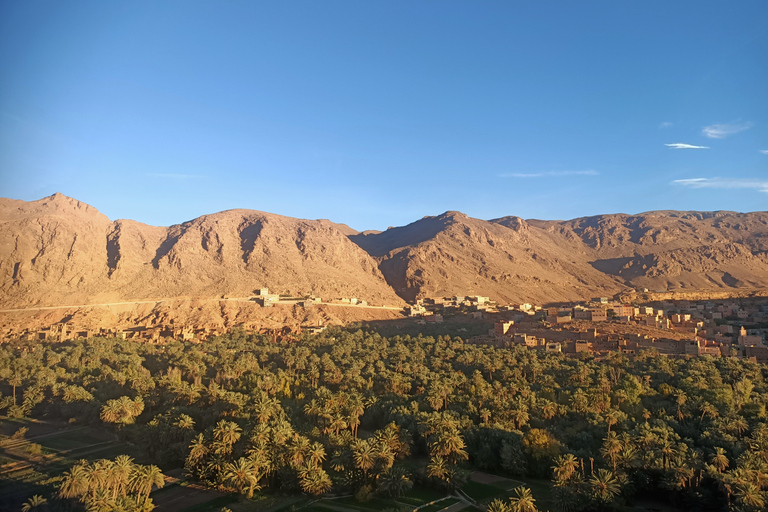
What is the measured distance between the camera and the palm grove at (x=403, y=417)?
82.6 feet

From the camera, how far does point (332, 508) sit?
25016 mm

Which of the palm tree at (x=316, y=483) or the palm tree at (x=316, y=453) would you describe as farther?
the palm tree at (x=316, y=453)

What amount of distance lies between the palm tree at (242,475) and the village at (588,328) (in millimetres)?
36526

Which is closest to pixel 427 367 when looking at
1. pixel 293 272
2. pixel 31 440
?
pixel 31 440

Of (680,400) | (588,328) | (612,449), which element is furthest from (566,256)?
(612,449)

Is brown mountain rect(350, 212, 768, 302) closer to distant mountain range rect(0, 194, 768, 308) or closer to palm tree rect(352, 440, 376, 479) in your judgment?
distant mountain range rect(0, 194, 768, 308)

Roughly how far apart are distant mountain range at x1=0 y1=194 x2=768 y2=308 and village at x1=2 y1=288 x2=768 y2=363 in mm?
8943

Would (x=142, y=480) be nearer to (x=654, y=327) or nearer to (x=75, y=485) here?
(x=75, y=485)

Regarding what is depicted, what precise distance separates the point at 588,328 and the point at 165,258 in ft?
212

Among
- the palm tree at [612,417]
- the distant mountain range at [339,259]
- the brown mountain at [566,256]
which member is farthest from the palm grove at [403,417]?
the brown mountain at [566,256]

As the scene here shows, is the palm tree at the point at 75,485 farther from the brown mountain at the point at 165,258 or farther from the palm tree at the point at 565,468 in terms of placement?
the brown mountain at the point at 165,258

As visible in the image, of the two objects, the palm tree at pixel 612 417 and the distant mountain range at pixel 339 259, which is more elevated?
the distant mountain range at pixel 339 259

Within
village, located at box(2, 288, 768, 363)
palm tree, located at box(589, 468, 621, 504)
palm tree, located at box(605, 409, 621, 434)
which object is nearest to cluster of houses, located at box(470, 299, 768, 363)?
village, located at box(2, 288, 768, 363)

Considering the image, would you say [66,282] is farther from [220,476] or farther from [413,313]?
[220,476]
